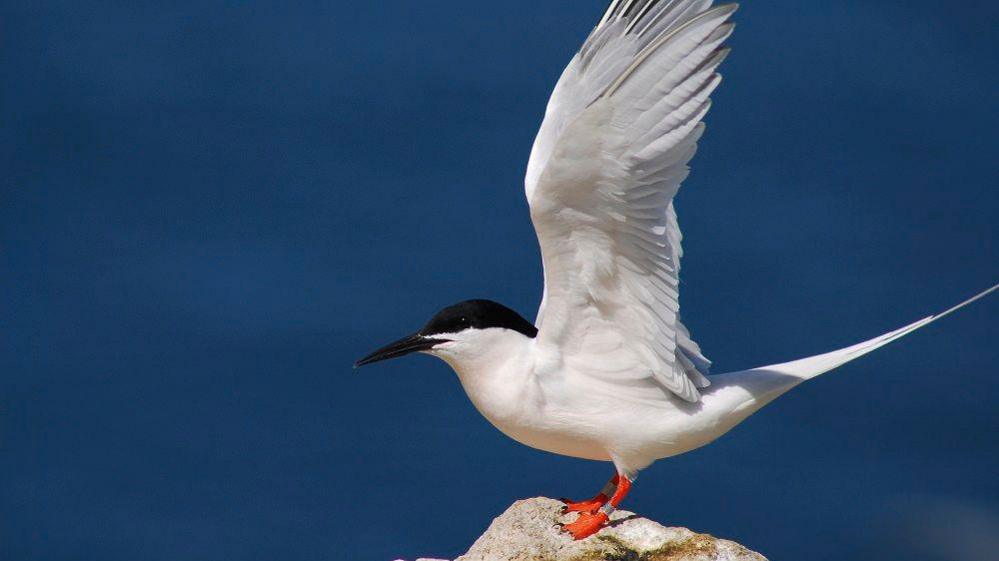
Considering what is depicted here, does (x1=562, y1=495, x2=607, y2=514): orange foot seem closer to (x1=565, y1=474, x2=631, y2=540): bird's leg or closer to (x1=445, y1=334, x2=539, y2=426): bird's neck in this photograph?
(x1=565, y1=474, x2=631, y2=540): bird's leg

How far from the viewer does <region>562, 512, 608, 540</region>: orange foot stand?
7.72m

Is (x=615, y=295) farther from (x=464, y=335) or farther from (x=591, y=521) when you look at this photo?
(x=591, y=521)

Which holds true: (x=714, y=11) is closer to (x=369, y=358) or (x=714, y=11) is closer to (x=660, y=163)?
(x=660, y=163)

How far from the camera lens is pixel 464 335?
800 cm

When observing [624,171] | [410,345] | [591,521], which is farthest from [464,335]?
[624,171]

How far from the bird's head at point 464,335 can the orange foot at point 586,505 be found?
763 mm

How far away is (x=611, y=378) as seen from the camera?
8.18 meters

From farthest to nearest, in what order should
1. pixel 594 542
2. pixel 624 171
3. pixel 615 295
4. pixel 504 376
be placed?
A: pixel 504 376 < pixel 615 295 < pixel 594 542 < pixel 624 171

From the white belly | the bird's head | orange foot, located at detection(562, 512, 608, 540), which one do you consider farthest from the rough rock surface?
the bird's head

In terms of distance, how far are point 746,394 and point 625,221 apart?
1.18m

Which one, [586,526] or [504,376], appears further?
[504,376]

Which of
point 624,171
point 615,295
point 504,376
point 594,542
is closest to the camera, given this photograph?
point 624,171

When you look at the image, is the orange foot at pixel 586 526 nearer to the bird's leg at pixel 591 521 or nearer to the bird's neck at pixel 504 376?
the bird's leg at pixel 591 521

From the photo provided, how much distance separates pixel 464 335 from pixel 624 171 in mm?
1179
